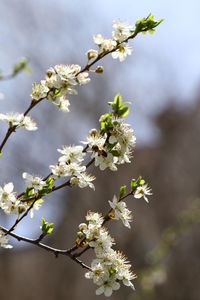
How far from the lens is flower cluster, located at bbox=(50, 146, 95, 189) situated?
99 centimetres

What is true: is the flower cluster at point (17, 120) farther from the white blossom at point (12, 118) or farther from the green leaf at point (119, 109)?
the green leaf at point (119, 109)

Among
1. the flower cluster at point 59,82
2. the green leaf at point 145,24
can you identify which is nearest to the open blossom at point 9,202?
the flower cluster at point 59,82

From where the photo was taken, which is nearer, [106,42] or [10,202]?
[10,202]

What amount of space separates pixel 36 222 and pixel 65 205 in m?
1.09

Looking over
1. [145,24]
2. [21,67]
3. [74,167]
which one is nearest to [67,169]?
[74,167]

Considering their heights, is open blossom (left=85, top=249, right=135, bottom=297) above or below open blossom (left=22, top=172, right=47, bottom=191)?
below

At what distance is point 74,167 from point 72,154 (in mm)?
29

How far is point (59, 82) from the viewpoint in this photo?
1.00 metres

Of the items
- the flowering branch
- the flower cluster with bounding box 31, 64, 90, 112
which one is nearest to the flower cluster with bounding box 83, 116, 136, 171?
the flowering branch

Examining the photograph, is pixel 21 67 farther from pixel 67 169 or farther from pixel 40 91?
pixel 67 169

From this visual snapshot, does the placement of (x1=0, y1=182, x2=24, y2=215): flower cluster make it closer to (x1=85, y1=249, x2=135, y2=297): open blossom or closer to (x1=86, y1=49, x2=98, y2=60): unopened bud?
(x1=85, y1=249, x2=135, y2=297): open blossom

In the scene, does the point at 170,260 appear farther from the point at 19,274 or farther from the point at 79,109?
the point at 79,109

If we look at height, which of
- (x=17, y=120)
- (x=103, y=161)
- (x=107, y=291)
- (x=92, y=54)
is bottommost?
(x=107, y=291)

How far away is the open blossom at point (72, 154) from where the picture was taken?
1.00 m
